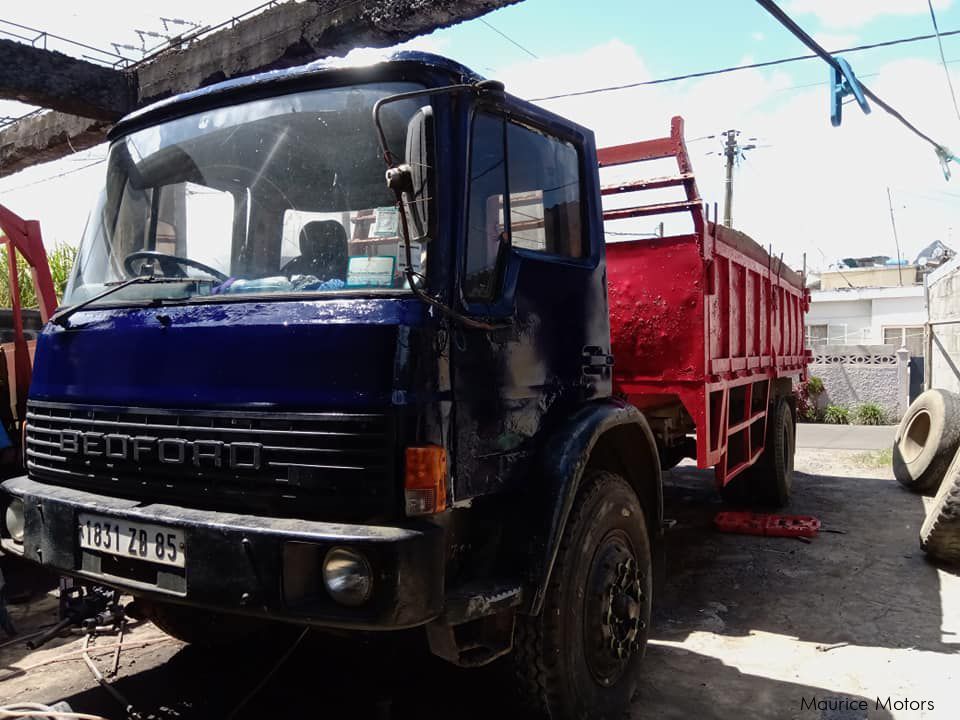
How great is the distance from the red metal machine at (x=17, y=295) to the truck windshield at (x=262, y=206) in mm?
2884

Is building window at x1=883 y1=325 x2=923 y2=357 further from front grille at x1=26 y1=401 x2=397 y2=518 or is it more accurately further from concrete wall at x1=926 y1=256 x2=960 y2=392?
front grille at x1=26 y1=401 x2=397 y2=518

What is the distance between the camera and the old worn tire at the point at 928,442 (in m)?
7.22

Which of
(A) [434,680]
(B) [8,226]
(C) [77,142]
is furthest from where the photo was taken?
(C) [77,142]

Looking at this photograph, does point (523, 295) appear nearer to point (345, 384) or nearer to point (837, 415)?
point (345, 384)

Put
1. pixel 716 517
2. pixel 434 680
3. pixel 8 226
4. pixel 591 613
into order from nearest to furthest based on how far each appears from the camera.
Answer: pixel 591 613 < pixel 434 680 < pixel 8 226 < pixel 716 517

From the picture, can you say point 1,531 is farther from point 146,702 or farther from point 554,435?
point 554,435

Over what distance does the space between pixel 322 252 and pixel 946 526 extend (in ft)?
14.6

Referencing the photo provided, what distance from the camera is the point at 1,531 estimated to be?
9.53ft

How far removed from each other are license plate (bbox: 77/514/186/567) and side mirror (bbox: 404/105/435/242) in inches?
45.3

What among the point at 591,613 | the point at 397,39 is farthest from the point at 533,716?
the point at 397,39

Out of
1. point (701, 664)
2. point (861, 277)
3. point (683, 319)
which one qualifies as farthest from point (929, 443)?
point (861, 277)

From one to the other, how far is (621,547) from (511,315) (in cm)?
112

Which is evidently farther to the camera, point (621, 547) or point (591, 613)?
point (621, 547)

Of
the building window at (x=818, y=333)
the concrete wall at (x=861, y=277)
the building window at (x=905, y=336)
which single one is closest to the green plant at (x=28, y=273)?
the building window at (x=905, y=336)
